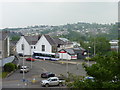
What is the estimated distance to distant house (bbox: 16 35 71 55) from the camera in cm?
3850

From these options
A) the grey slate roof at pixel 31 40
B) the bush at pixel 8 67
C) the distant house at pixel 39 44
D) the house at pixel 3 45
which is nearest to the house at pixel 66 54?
the distant house at pixel 39 44

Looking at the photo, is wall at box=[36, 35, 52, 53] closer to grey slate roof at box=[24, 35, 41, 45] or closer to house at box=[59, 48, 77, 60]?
grey slate roof at box=[24, 35, 41, 45]

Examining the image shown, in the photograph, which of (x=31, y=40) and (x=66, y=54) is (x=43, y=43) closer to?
(x=31, y=40)

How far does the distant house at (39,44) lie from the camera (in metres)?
38.5

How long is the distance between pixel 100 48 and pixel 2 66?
2226cm

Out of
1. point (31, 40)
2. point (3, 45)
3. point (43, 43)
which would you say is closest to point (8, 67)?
point (3, 45)

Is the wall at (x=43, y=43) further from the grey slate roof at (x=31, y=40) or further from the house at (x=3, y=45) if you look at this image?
the house at (x=3, y=45)

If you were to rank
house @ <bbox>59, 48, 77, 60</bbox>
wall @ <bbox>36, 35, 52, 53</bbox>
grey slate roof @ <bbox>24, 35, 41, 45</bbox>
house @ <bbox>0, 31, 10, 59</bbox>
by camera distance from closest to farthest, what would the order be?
1. house @ <bbox>0, 31, 10, 59</bbox>
2. house @ <bbox>59, 48, 77, 60</bbox>
3. wall @ <bbox>36, 35, 52, 53</bbox>
4. grey slate roof @ <bbox>24, 35, 41, 45</bbox>

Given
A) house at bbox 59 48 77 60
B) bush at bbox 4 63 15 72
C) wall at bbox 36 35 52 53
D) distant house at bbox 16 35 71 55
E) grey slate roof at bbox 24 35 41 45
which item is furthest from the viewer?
grey slate roof at bbox 24 35 41 45

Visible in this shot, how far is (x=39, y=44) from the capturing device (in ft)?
129

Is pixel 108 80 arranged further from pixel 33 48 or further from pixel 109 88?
pixel 33 48

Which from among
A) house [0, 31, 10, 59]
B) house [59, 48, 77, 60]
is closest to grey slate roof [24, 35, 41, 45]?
house [59, 48, 77, 60]

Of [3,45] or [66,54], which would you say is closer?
[3,45]

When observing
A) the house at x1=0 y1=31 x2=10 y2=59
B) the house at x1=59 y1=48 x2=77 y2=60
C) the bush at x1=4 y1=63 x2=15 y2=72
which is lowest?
the bush at x1=4 y1=63 x2=15 y2=72
